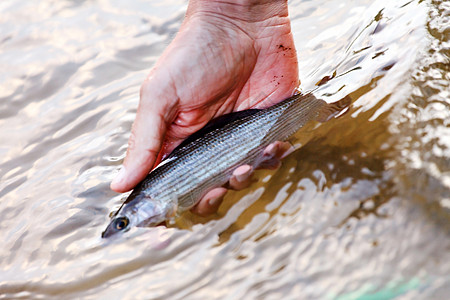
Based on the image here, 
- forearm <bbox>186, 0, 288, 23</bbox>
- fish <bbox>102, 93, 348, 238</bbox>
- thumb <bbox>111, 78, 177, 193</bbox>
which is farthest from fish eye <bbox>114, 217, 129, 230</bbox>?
forearm <bbox>186, 0, 288, 23</bbox>

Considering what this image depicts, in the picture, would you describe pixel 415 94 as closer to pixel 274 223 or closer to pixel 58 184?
pixel 274 223

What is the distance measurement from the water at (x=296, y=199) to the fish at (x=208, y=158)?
0.12m

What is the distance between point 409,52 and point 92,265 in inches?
114

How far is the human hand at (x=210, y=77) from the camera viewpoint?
331 cm

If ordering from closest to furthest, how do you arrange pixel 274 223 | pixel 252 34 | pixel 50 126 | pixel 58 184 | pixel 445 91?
pixel 274 223 → pixel 445 91 → pixel 58 184 → pixel 252 34 → pixel 50 126

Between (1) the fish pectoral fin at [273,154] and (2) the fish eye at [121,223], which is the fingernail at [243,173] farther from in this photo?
(2) the fish eye at [121,223]

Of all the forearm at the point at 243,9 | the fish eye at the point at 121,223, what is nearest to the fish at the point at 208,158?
the fish eye at the point at 121,223

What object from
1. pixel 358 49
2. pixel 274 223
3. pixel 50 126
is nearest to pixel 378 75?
pixel 358 49

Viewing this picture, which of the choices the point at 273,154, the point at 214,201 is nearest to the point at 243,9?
the point at 273,154

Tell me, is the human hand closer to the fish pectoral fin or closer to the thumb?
the thumb

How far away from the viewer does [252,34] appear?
4.29m

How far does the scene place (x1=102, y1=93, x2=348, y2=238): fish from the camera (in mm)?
3135

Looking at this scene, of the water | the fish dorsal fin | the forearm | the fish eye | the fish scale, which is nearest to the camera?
the water

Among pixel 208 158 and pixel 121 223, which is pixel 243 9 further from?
pixel 121 223
